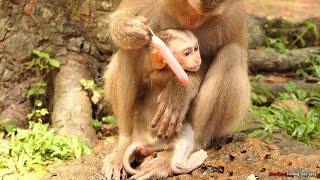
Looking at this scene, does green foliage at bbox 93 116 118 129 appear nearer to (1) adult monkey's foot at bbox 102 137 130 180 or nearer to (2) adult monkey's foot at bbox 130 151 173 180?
(1) adult monkey's foot at bbox 102 137 130 180

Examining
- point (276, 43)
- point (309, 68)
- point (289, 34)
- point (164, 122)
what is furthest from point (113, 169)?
point (289, 34)

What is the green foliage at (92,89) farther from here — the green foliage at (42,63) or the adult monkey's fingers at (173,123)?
the adult monkey's fingers at (173,123)

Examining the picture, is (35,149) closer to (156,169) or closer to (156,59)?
(156,169)

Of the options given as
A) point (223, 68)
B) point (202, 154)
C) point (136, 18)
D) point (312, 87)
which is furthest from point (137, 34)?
point (312, 87)

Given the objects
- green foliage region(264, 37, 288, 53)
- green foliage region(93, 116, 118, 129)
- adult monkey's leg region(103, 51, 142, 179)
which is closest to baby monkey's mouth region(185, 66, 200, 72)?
adult monkey's leg region(103, 51, 142, 179)

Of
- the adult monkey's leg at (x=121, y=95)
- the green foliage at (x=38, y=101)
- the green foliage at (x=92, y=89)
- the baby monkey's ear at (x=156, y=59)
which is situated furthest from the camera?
the green foliage at (x=92, y=89)

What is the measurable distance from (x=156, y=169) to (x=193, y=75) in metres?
0.86

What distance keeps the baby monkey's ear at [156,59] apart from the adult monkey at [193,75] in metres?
0.11

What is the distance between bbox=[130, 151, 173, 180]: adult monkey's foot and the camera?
4836 millimetres

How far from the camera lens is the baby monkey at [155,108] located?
4.72 meters

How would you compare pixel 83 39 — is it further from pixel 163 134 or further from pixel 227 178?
pixel 227 178

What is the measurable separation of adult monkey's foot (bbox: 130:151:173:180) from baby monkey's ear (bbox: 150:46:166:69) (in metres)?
0.78

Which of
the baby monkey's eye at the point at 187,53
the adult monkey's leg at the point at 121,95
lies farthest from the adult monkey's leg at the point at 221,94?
the adult monkey's leg at the point at 121,95

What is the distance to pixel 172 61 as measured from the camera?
4.58 m
